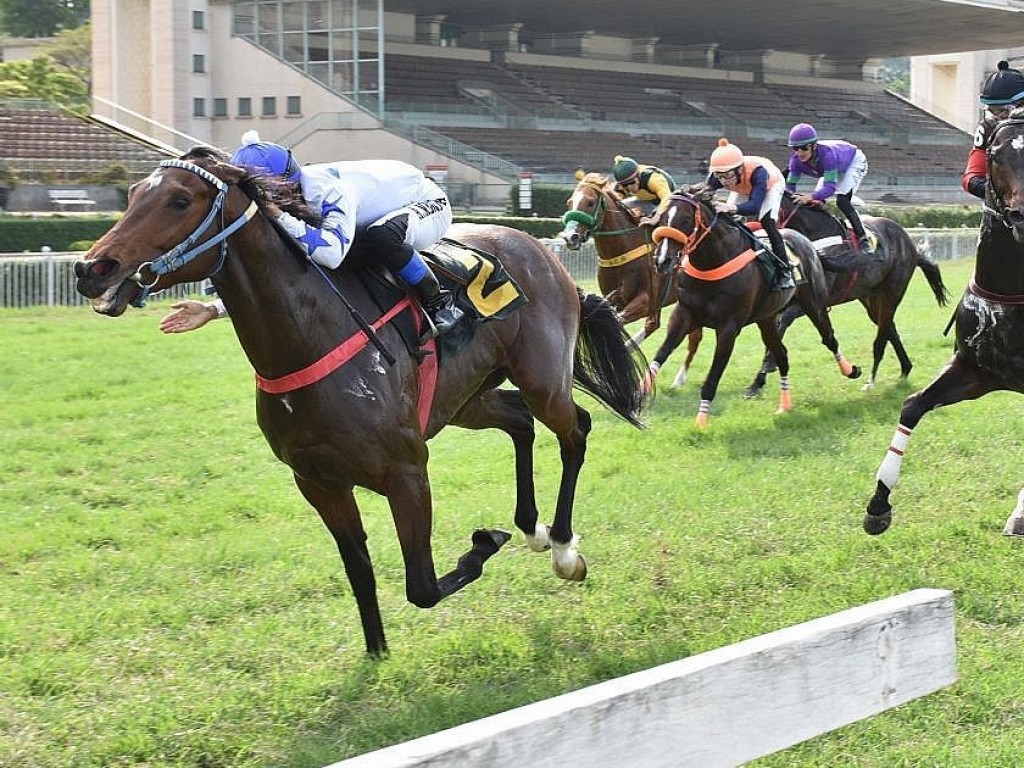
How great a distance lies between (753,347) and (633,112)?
1251 inches

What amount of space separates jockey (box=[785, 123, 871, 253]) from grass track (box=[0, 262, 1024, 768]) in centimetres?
221

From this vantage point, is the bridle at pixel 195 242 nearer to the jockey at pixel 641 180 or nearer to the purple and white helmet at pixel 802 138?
the jockey at pixel 641 180

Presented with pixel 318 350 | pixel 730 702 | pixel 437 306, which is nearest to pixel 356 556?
pixel 318 350

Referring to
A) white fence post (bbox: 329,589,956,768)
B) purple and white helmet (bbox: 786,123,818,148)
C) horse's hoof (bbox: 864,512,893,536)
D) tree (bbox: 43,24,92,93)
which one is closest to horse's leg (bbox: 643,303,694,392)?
purple and white helmet (bbox: 786,123,818,148)

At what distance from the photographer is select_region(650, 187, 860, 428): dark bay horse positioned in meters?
10.1

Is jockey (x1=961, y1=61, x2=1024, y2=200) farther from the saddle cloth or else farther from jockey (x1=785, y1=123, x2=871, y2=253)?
jockey (x1=785, y1=123, x2=871, y2=253)

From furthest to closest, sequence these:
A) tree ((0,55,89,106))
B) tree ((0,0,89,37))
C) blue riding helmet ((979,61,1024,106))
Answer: tree ((0,0,89,37)), tree ((0,55,89,106)), blue riding helmet ((979,61,1024,106))

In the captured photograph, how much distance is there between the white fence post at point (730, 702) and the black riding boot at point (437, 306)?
2.12m

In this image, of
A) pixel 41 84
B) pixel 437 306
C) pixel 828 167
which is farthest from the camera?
pixel 41 84

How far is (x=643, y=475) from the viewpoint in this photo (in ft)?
A: 26.7

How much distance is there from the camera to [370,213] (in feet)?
16.1

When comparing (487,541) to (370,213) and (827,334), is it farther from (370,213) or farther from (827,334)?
(827,334)

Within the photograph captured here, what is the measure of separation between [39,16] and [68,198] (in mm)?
38505

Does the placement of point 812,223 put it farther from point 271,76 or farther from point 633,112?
point 633,112
